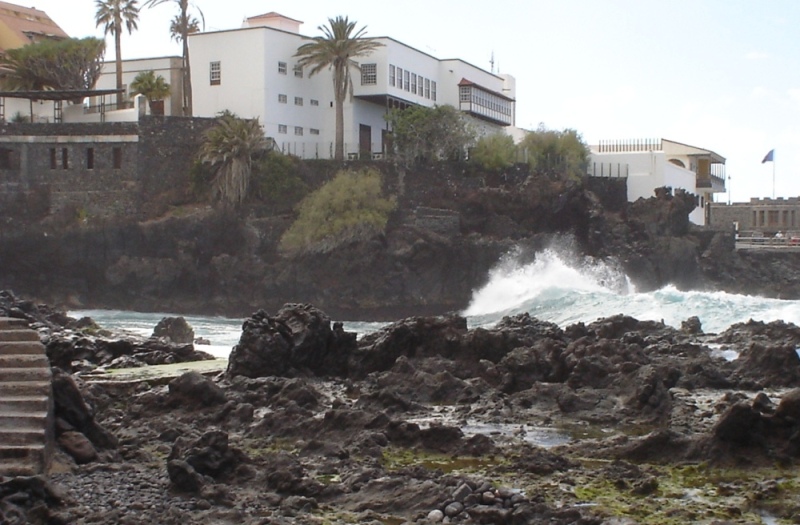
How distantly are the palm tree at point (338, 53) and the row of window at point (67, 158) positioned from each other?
34.4ft

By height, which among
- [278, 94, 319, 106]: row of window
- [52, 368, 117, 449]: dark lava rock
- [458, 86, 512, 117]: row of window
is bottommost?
[52, 368, 117, 449]: dark lava rock

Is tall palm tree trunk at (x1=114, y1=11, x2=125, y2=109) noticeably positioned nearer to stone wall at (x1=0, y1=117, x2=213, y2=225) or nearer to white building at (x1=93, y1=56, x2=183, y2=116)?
white building at (x1=93, y1=56, x2=183, y2=116)

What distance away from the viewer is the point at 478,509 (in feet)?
40.5

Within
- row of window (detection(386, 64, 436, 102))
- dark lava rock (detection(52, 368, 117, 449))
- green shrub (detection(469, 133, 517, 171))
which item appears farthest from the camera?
row of window (detection(386, 64, 436, 102))

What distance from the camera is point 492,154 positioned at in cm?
6244

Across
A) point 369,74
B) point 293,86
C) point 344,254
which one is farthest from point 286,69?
point 344,254

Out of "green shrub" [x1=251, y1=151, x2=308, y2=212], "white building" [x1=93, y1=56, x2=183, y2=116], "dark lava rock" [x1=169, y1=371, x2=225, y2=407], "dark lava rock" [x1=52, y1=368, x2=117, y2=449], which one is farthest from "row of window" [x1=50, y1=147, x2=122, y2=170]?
"dark lava rock" [x1=52, y1=368, x2=117, y2=449]

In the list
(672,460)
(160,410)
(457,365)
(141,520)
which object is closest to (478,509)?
(141,520)

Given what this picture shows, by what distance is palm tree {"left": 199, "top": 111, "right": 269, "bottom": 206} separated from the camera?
57.0 m

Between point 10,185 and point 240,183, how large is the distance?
11.3 metres

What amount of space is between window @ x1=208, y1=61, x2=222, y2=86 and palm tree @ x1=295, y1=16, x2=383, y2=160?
4.04 meters

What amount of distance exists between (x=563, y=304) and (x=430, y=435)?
32.7 metres

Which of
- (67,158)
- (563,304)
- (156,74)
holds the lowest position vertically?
(563,304)

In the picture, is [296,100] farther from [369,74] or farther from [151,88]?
[151,88]
